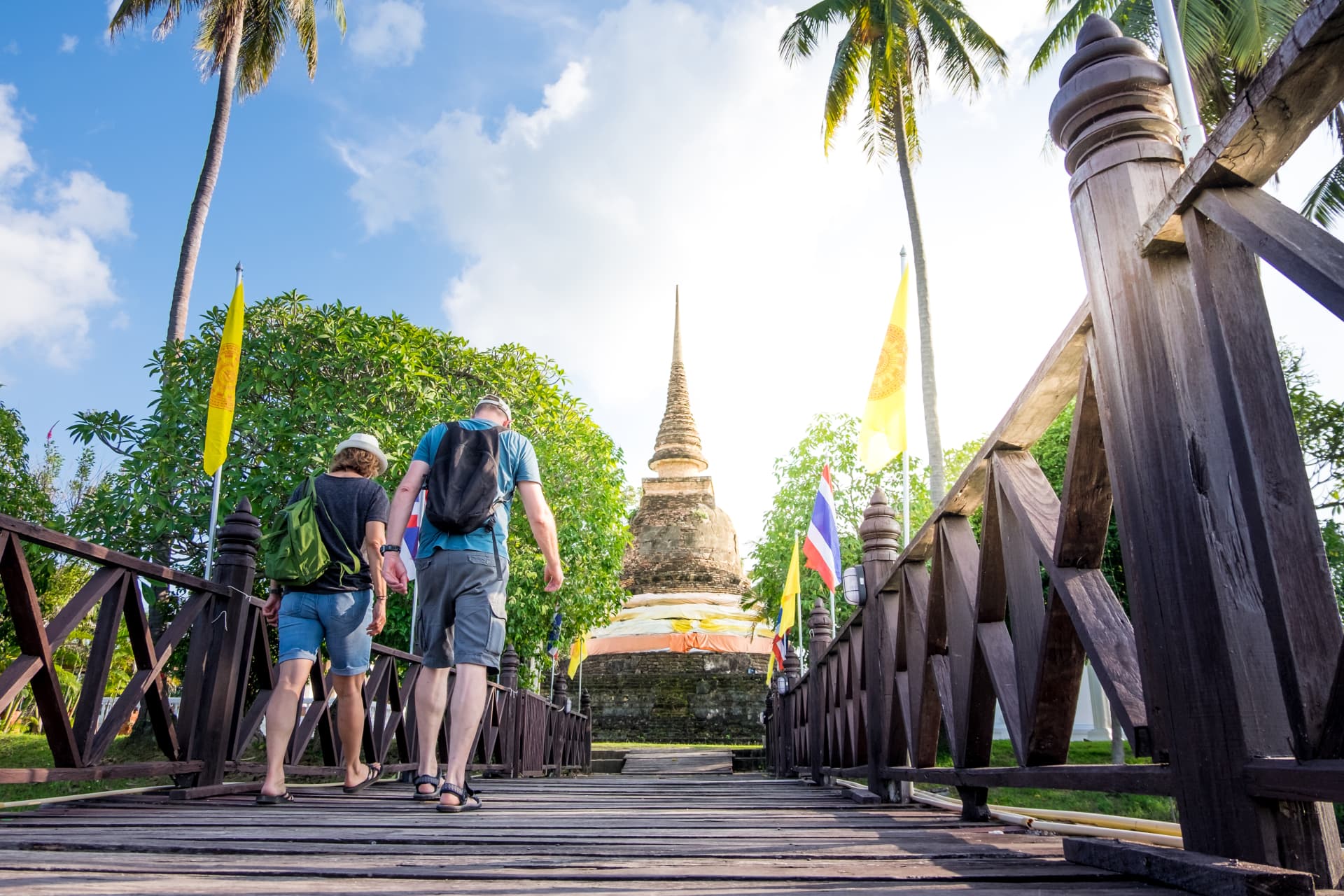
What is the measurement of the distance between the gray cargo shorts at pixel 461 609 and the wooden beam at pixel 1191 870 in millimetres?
2334

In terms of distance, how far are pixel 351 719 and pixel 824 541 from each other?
7.43 meters

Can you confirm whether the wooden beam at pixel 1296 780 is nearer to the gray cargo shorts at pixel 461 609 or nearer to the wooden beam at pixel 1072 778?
the wooden beam at pixel 1072 778

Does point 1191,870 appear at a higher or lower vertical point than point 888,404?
lower

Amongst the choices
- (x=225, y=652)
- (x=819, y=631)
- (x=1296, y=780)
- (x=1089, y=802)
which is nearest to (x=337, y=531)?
(x=225, y=652)

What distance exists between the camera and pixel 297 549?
3803 millimetres

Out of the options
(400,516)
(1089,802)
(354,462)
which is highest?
(354,462)

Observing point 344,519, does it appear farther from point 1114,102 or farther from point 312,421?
point 312,421

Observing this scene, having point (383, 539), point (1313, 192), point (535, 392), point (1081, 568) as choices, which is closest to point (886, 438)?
point (535, 392)

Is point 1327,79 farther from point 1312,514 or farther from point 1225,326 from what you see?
point 1312,514

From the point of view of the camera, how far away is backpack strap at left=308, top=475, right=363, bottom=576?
401 centimetres

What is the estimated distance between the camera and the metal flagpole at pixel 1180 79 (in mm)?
2957

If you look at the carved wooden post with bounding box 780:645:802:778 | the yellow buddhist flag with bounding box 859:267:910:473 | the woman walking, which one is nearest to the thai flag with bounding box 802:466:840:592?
the yellow buddhist flag with bounding box 859:267:910:473

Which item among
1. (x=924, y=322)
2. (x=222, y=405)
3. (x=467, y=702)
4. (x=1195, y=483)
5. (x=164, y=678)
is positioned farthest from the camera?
(x=924, y=322)

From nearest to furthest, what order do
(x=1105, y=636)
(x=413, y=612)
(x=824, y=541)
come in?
(x=1105, y=636), (x=413, y=612), (x=824, y=541)
